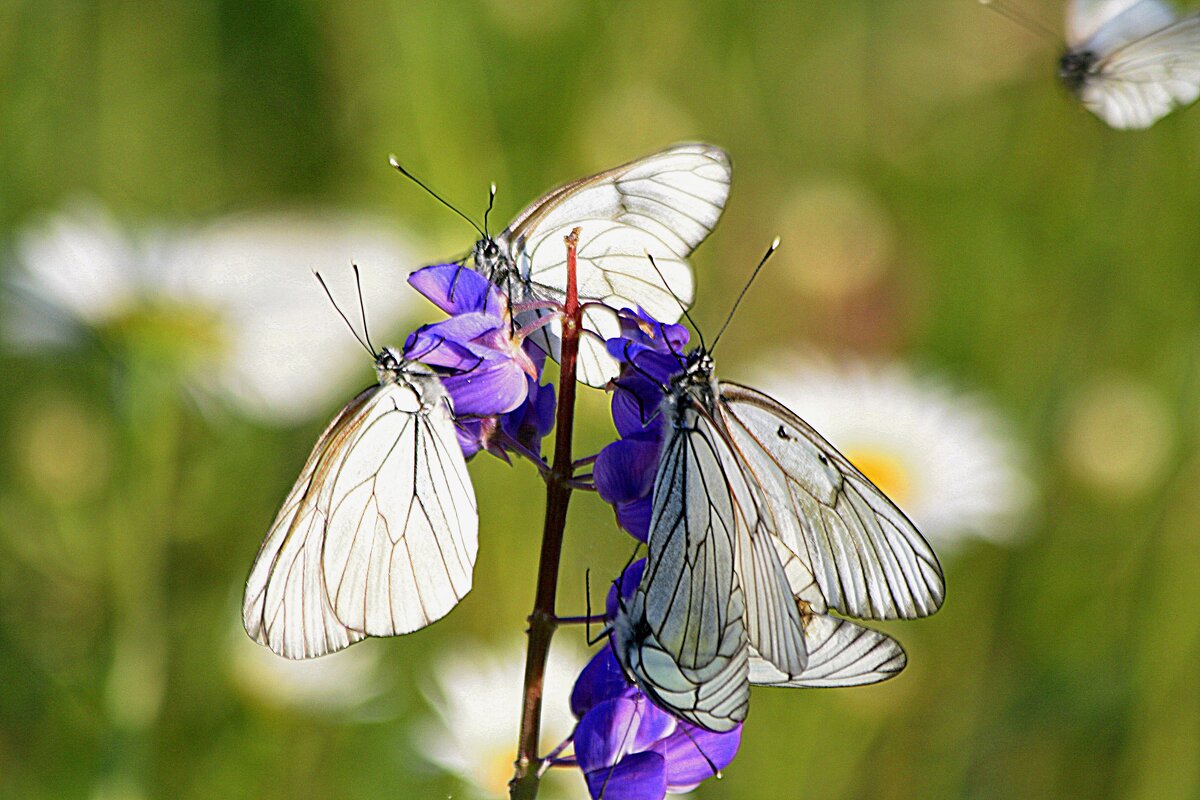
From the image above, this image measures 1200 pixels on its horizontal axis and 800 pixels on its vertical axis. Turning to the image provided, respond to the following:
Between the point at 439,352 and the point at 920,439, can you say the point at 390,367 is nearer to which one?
the point at 439,352

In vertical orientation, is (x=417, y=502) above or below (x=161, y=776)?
above

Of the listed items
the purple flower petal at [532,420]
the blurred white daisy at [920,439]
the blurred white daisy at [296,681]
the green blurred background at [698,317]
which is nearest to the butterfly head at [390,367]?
the purple flower petal at [532,420]

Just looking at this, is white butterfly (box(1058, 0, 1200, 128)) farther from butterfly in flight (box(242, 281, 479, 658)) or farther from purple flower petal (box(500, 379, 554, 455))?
butterfly in flight (box(242, 281, 479, 658))

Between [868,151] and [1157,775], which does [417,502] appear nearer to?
[1157,775]

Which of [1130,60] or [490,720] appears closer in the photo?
[1130,60]

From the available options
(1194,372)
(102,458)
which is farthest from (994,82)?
(102,458)

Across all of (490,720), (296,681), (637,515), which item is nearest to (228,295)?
(296,681)
